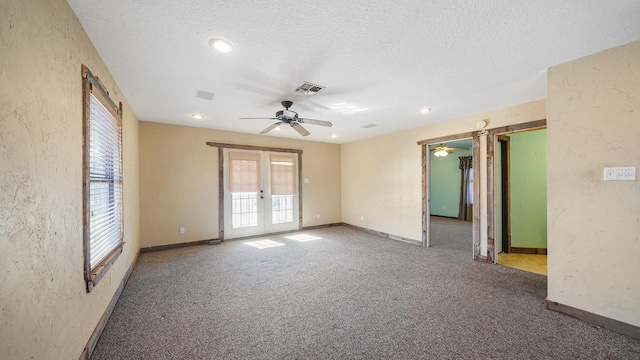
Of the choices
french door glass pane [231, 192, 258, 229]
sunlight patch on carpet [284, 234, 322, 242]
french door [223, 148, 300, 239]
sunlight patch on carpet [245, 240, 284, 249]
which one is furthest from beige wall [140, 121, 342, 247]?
sunlight patch on carpet [284, 234, 322, 242]

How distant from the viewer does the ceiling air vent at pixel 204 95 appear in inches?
121

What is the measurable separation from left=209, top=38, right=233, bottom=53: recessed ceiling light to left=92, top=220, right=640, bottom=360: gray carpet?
8.17 ft

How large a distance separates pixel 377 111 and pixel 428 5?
2353mm

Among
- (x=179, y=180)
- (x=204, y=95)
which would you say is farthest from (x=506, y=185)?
(x=179, y=180)

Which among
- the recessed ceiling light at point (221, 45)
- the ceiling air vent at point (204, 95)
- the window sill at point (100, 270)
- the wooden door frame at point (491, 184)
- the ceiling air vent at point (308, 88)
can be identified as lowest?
the window sill at point (100, 270)

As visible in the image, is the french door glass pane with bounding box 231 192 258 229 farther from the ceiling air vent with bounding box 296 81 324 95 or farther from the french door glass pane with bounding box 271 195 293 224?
Answer: the ceiling air vent with bounding box 296 81 324 95

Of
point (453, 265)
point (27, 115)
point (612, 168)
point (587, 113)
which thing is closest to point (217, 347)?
point (27, 115)

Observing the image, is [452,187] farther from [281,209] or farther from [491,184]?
[281,209]

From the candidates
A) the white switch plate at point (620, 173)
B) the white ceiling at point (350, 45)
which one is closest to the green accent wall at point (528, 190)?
the white ceiling at point (350, 45)

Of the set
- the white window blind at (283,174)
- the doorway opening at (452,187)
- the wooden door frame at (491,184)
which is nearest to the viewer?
the wooden door frame at (491,184)

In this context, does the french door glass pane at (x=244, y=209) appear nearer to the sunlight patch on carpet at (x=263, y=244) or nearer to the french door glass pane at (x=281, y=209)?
the french door glass pane at (x=281, y=209)

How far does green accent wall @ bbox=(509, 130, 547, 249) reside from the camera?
4282 millimetres

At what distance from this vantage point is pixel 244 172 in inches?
217

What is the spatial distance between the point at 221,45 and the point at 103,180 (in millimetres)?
1775
